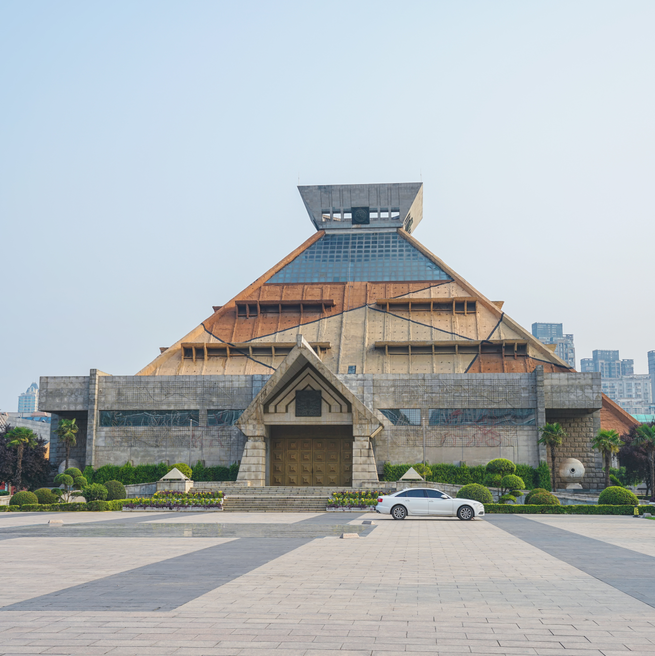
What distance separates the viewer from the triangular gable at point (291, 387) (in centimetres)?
4694

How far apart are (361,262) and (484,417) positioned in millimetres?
27084

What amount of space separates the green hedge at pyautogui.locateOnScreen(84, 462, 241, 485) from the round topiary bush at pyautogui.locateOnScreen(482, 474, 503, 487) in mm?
17270

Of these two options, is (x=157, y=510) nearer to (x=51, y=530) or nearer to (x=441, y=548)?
(x=51, y=530)

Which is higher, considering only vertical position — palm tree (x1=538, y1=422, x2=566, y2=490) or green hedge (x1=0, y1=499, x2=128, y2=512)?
palm tree (x1=538, y1=422, x2=566, y2=490)

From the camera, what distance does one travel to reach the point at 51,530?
24406 millimetres

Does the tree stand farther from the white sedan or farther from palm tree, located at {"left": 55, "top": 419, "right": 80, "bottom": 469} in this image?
palm tree, located at {"left": 55, "top": 419, "right": 80, "bottom": 469}

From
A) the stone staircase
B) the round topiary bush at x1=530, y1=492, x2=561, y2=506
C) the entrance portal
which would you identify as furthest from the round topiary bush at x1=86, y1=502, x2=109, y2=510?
the round topiary bush at x1=530, y1=492, x2=561, y2=506

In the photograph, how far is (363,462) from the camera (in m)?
46.9

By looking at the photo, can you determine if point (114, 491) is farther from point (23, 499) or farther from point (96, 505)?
point (23, 499)

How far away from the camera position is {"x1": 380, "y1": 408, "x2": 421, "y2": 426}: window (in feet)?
177

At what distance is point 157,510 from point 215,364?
24.6 meters

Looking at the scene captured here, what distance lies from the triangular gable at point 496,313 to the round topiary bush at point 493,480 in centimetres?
1516

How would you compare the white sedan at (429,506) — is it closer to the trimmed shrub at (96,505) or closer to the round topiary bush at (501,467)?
the trimmed shrub at (96,505)

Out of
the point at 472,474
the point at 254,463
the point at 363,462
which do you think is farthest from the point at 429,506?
the point at 472,474
